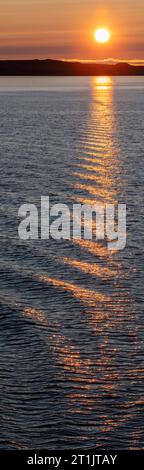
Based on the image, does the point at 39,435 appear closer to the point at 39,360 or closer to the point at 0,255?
the point at 39,360

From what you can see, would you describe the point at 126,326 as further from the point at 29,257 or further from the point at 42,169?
the point at 42,169

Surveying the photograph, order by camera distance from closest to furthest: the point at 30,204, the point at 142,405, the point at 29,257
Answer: the point at 142,405 < the point at 29,257 < the point at 30,204

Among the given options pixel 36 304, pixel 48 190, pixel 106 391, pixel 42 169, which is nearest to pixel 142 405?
pixel 106 391

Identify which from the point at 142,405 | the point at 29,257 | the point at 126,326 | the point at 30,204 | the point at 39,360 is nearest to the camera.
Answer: the point at 142,405

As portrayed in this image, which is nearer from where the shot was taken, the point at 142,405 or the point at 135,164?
the point at 142,405

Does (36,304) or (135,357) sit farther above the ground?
(36,304)

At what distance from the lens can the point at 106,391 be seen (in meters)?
34.5

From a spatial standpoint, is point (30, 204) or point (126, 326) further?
point (30, 204)
